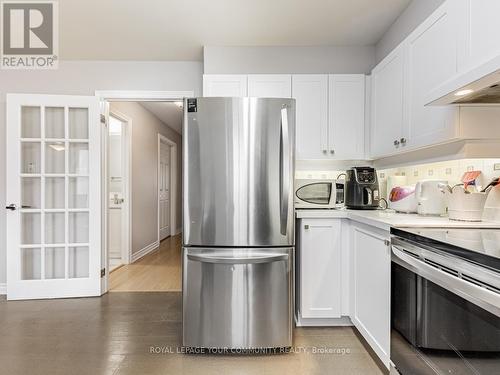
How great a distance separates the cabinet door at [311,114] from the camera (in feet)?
8.77

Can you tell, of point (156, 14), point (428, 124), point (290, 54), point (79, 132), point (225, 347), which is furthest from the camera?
point (79, 132)

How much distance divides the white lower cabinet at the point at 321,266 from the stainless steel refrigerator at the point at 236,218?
0.34m

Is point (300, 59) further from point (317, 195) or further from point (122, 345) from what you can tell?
point (122, 345)

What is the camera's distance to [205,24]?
8.14 ft

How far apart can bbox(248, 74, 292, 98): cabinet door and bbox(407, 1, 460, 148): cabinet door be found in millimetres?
1002

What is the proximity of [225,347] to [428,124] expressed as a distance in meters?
1.90

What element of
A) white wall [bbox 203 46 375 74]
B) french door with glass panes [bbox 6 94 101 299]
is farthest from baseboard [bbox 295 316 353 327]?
white wall [bbox 203 46 375 74]

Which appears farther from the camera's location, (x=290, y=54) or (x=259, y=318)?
(x=290, y=54)

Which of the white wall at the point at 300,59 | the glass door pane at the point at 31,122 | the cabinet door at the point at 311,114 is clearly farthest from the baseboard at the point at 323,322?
the glass door pane at the point at 31,122

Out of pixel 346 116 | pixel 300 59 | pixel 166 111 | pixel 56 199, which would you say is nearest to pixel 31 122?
pixel 56 199

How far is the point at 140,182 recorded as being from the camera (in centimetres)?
470

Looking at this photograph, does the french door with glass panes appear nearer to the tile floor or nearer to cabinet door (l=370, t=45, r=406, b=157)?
the tile floor

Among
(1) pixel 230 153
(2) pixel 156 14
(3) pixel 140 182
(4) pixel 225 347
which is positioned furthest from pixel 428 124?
(3) pixel 140 182

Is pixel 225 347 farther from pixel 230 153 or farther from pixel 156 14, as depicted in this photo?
pixel 156 14
